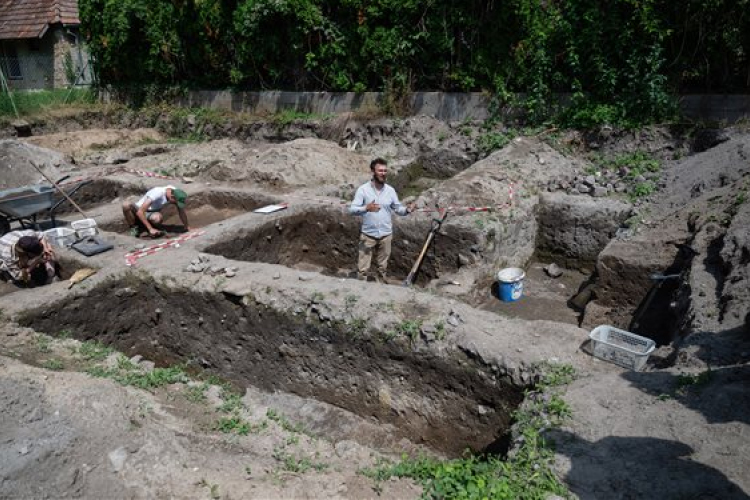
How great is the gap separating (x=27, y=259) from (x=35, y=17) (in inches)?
746

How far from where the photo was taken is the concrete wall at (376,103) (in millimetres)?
9781

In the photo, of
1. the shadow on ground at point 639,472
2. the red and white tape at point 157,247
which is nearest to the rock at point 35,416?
the red and white tape at point 157,247

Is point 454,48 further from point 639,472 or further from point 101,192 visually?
point 639,472

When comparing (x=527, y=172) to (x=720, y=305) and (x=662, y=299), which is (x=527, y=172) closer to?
(x=662, y=299)

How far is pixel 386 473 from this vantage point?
3.64 metres

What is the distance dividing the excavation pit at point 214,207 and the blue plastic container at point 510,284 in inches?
162

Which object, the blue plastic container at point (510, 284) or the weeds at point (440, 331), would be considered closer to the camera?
the weeds at point (440, 331)

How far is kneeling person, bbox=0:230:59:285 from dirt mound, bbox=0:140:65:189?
4615 millimetres

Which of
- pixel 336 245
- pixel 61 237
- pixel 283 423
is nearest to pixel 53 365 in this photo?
pixel 283 423

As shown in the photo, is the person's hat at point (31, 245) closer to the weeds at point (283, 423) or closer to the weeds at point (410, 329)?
the weeds at point (283, 423)

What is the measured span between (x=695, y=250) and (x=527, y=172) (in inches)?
140

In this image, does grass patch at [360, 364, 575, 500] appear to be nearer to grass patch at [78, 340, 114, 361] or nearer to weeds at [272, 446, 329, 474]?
weeds at [272, 446, 329, 474]

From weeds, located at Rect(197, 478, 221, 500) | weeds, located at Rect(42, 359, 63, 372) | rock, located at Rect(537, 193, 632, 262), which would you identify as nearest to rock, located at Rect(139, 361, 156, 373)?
weeds, located at Rect(42, 359, 63, 372)

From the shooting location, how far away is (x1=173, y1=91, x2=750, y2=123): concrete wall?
9.78 metres
